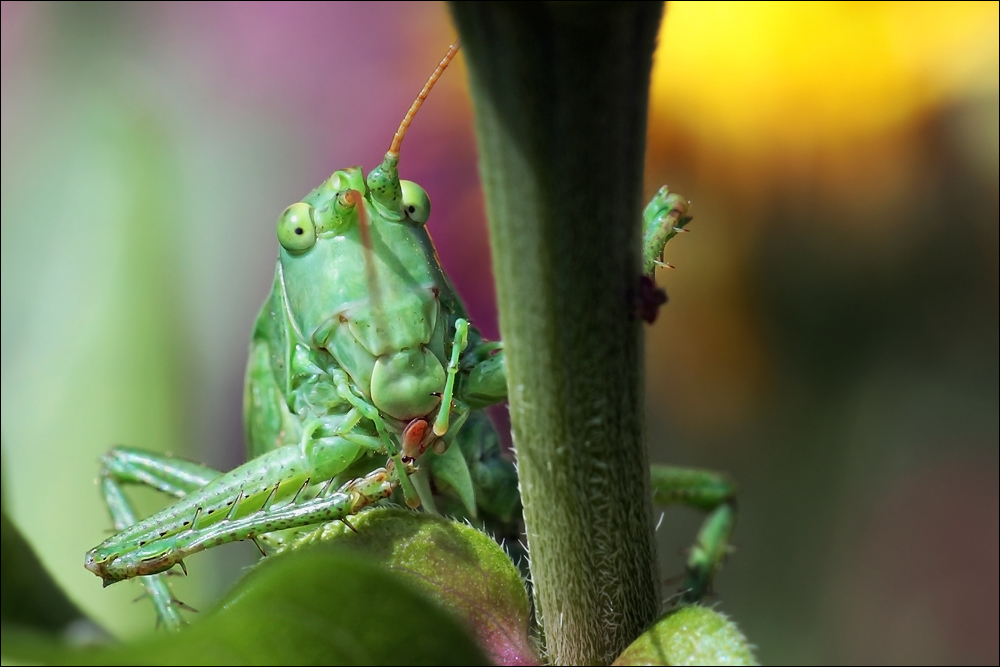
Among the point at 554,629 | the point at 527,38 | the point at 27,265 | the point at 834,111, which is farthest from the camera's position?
the point at 834,111

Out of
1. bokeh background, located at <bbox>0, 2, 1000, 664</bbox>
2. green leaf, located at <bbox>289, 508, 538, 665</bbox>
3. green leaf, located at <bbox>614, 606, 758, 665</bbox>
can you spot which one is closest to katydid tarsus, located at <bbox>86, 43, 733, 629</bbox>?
green leaf, located at <bbox>289, 508, 538, 665</bbox>

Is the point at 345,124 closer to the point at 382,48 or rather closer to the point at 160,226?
the point at 382,48

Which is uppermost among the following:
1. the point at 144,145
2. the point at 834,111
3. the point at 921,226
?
A: the point at 144,145

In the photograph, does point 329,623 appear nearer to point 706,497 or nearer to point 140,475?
point 140,475

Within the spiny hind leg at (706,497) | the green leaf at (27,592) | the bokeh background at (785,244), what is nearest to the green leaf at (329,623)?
the green leaf at (27,592)

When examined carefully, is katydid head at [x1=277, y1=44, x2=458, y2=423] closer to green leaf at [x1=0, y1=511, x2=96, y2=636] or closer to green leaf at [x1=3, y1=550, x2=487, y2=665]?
green leaf at [x1=0, y1=511, x2=96, y2=636]

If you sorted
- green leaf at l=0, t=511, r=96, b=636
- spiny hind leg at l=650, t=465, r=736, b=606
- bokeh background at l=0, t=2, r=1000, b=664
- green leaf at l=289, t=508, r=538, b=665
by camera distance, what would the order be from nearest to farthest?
green leaf at l=289, t=508, r=538, b=665 < green leaf at l=0, t=511, r=96, b=636 < spiny hind leg at l=650, t=465, r=736, b=606 < bokeh background at l=0, t=2, r=1000, b=664

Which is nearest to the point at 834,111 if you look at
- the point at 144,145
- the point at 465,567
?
the point at 144,145
